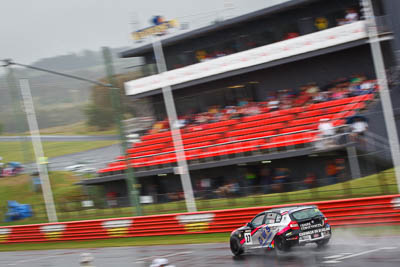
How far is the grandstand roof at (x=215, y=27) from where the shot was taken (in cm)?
3073

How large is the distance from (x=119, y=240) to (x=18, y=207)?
46.5ft

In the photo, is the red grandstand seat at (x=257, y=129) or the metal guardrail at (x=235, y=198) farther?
the red grandstand seat at (x=257, y=129)

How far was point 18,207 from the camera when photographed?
3556 centimetres

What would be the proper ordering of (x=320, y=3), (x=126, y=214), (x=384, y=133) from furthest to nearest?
(x=320, y=3), (x=126, y=214), (x=384, y=133)

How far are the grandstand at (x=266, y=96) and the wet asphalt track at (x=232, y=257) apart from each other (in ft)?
22.4

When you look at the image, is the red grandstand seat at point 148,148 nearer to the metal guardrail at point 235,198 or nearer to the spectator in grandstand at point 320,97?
the metal guardrail at point 235,198

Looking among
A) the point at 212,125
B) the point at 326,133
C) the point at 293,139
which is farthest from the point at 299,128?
the point at 212,125

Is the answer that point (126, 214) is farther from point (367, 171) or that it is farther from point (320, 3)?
point (320, 3)

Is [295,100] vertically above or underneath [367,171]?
above

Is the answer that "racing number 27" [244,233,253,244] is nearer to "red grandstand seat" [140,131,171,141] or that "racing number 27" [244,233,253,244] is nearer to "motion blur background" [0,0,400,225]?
"motion blur background" [0,0,400,225]

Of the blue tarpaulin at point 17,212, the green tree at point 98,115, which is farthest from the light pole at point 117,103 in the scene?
the green tree at point 98,115

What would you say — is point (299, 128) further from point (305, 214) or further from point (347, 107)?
point (305, 214)

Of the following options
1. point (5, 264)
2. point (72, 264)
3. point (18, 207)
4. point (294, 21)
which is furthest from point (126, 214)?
point (294, 21)

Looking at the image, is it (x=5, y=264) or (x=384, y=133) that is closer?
(x=5, y=264)
